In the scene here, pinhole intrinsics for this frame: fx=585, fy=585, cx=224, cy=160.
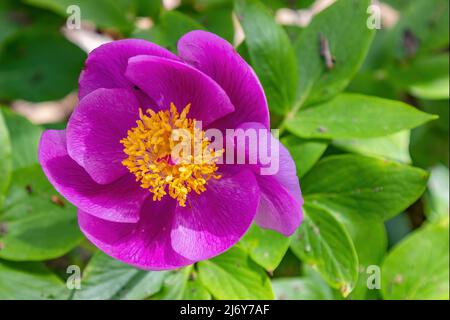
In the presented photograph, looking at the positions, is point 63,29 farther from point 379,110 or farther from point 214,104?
point 379,110

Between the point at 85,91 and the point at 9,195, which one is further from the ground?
the point at 85,91

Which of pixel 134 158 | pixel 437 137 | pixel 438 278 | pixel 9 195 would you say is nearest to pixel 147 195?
pixel 134 158

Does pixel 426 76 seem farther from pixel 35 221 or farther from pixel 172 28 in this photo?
pixel 35 221

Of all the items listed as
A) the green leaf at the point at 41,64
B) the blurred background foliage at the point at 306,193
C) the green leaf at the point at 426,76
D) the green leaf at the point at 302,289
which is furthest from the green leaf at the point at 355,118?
the green leaf at the point at 41,64

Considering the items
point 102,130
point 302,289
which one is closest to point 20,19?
point 102,130

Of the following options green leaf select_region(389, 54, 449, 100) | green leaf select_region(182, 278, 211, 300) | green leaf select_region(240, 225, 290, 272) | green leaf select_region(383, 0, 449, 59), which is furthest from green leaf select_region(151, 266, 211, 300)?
green leaf select_region(383, 0, 449, 59)

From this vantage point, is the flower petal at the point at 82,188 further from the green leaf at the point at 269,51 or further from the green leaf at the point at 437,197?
the green leaf at the point at 437,197
